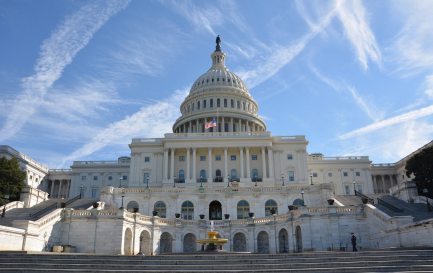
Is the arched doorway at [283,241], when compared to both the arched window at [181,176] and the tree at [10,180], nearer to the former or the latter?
the tree at [10,180]

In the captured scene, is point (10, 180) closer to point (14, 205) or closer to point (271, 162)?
point (14, 205)

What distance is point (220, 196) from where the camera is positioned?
5662 cm

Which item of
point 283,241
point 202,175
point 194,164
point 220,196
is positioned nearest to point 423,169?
point 283,241

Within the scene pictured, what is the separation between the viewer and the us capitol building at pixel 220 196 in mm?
39250

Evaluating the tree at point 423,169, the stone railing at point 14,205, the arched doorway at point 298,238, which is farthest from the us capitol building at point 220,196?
the tree at point 423,169

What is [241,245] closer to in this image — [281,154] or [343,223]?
[343,223]

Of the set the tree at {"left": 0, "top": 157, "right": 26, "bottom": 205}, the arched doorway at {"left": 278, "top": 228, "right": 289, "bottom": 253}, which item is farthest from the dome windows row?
the arched doorway at {"left": 278, "top": 228, "right": 289, "bottom": 253}

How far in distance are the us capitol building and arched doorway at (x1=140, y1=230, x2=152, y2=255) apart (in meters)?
0.11

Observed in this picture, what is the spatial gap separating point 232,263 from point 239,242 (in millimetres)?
25500

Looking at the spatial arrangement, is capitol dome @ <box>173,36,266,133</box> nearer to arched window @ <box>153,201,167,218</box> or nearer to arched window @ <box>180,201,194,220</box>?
arched window @ <box>180,201,194,220</box>

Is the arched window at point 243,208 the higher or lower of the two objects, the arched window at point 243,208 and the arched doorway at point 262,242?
the higher

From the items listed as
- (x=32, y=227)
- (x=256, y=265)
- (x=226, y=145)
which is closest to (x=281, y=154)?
(x=226, y=145)

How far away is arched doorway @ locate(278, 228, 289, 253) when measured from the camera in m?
43.8

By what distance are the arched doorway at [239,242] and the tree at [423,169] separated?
28091mm
